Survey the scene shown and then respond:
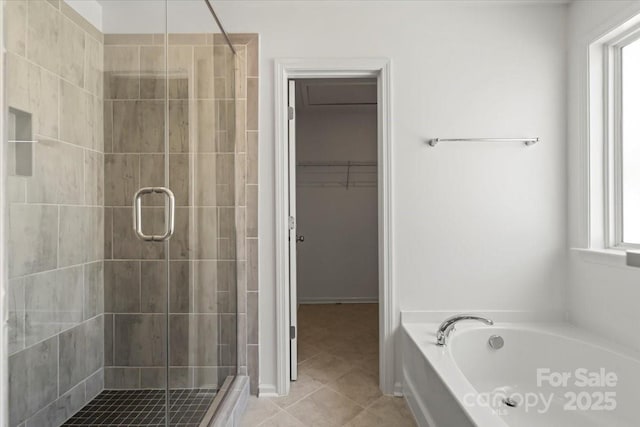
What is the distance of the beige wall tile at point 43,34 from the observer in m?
0.96

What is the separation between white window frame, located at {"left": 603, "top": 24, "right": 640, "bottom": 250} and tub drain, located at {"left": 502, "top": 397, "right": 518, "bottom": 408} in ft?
3.33

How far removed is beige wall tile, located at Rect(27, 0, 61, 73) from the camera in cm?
96

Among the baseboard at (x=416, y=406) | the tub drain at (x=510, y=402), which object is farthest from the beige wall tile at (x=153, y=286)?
the tub drain at (x=510, y=402)

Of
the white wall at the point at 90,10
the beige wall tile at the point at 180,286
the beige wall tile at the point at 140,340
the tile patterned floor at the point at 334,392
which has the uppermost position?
the white wall at the point at 90,10

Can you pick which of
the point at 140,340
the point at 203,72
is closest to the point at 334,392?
the point at 140,340

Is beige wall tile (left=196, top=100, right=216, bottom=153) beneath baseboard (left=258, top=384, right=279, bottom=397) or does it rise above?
above

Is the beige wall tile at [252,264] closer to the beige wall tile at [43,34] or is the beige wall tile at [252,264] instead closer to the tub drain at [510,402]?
the beige wall tile at [43,34]

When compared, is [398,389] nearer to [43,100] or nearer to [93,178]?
[93,178]

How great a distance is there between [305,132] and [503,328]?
310 cm

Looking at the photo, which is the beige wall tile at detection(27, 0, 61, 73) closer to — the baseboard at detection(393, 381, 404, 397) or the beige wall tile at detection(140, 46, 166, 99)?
the beige wall tile at detection(140, 46, 166, 99)

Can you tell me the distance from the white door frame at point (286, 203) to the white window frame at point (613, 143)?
3.92ft

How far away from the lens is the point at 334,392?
2.18 m

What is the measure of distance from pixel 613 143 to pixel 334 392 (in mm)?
2143

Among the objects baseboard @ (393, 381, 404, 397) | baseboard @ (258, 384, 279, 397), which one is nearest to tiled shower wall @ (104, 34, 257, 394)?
baseboard @ (258, 384, 279, 397)
